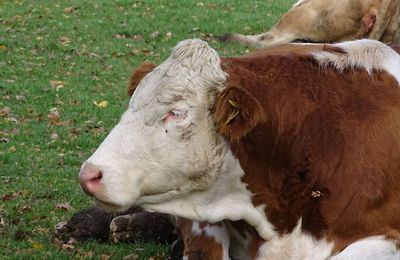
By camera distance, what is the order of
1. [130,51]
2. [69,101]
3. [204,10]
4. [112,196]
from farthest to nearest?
[204,10] → [130,51] → [69,101] → [112,196]

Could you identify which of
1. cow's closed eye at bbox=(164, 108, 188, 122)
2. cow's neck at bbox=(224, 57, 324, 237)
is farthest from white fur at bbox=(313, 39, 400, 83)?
cow's closed eye at bbox=(164, 108, 188, 122)

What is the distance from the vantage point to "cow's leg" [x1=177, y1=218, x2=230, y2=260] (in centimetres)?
515

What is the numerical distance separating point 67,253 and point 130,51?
29.8ft

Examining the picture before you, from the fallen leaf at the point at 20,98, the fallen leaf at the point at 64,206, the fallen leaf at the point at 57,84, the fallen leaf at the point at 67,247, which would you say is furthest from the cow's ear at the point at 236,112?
the fallen leaf at the point at 57,84

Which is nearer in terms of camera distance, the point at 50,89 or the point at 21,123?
the point at 21,123

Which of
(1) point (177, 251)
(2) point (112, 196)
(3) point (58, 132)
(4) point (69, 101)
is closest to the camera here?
(2) point (112, 196)

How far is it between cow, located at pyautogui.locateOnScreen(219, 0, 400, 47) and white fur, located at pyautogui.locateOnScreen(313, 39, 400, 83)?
4.89 meters

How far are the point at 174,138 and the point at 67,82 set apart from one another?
333 inches

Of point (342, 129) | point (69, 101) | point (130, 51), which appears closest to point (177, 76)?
point (342, 129)

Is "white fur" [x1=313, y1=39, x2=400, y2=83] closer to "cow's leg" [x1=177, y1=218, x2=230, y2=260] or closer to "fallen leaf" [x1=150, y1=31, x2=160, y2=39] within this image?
"cow's leg" [x1=177, y1=218, x2=230, y2=260]

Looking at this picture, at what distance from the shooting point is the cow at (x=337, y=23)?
10.0 m

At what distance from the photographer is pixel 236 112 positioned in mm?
4449

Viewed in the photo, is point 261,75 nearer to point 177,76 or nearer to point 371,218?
point 177,76

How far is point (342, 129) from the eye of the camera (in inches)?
187
